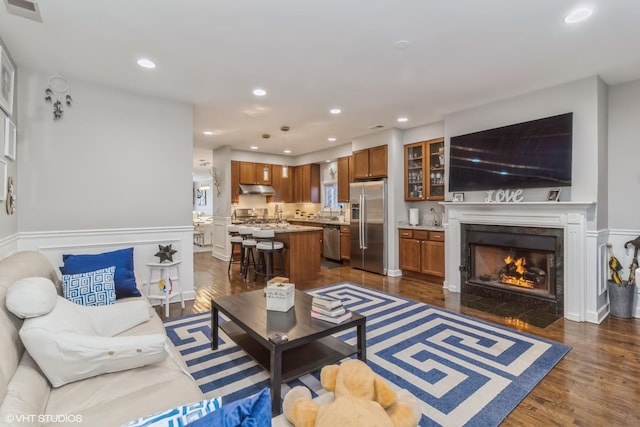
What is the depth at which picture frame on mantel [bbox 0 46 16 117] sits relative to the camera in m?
2.55

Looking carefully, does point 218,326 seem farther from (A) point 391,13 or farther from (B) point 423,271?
(B) point 423,271

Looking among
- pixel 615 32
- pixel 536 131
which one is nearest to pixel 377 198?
pixel 536 131

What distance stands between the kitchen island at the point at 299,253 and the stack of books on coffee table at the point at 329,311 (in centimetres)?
286

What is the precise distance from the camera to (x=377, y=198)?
Result: 5.75 meters

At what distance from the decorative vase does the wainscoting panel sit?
4927mm

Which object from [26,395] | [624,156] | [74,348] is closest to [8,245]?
[74,348]

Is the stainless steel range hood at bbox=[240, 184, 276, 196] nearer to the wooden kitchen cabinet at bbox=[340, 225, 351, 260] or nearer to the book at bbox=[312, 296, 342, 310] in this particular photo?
the wooden kitchen cabinet at bbox=[340, 225, 351, 260]

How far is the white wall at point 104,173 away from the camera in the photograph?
3.27 metres

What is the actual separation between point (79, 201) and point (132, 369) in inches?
109

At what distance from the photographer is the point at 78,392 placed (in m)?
1.37

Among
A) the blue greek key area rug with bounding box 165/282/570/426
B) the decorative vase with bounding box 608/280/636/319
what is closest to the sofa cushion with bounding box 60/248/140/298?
the blue greek key area rug with bounding box 165/282/570/426

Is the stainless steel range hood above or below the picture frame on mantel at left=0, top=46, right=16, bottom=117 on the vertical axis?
below

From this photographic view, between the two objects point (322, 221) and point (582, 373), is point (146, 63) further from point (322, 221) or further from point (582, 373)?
point (322, 221)

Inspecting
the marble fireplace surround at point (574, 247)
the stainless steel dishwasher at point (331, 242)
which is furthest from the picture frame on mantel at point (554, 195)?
the stainless steel dishwasher at point (331, 242)
